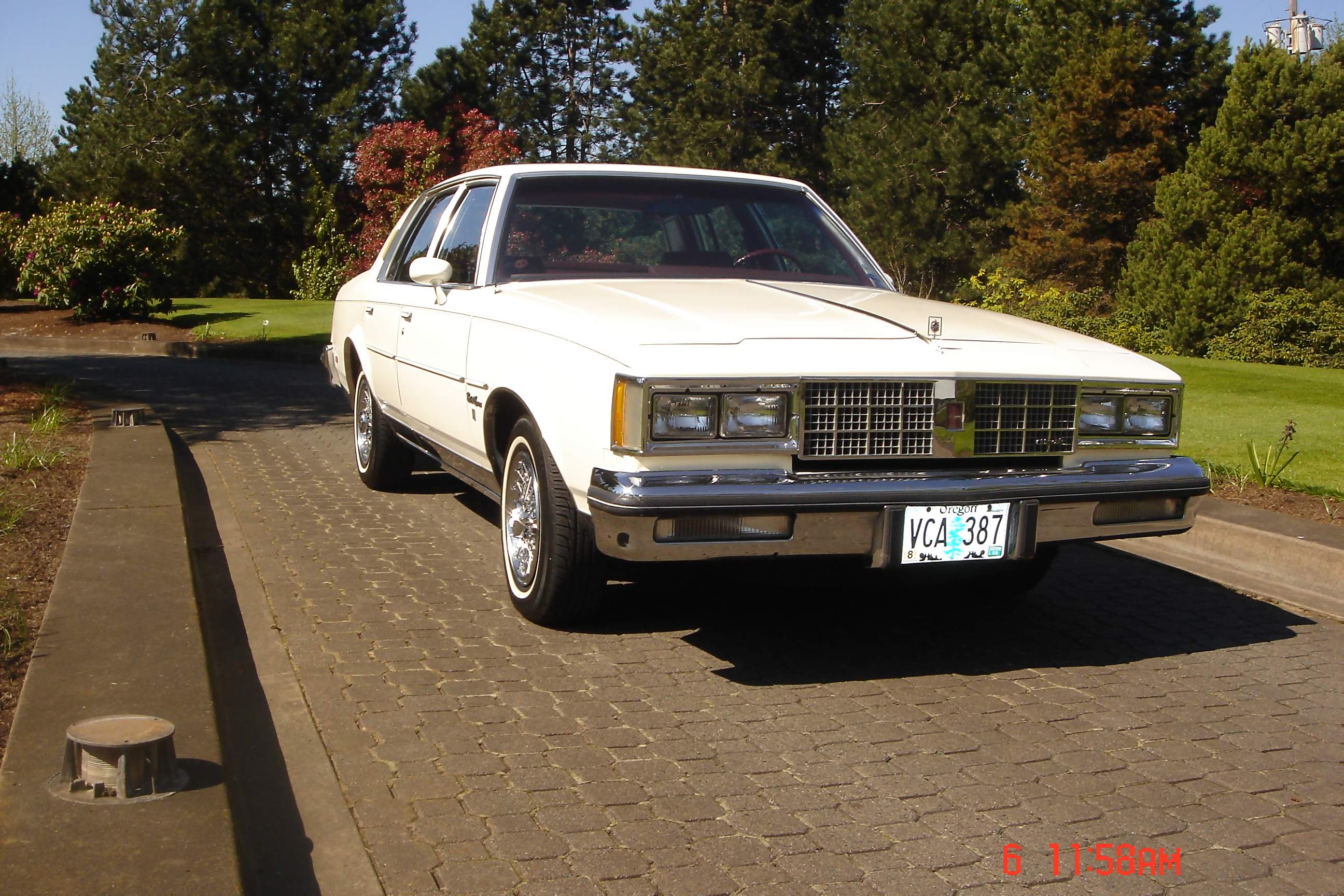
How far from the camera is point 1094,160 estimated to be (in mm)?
34219

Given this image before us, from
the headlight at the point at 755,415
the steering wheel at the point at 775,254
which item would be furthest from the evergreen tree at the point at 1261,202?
the headlight at the point at 755,415

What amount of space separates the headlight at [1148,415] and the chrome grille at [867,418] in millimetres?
906

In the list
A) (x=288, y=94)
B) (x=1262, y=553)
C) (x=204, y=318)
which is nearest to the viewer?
(x=1262, y=553)

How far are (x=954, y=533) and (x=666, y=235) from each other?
2270mm

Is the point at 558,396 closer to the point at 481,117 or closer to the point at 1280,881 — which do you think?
the point at 1280,881

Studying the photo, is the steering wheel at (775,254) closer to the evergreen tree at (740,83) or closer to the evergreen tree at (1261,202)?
the evergreen tree at (1261,202)

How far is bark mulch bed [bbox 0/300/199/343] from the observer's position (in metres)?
21.6

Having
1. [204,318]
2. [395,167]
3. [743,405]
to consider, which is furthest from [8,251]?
[743,405]

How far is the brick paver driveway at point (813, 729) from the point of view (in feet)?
11.0

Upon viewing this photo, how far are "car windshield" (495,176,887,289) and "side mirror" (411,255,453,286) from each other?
26 cm

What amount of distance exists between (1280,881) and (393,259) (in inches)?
232

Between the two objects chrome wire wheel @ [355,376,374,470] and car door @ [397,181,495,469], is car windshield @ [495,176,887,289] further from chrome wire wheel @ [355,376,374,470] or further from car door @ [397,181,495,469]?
chrome wire wheel @ [355,376,374,470]

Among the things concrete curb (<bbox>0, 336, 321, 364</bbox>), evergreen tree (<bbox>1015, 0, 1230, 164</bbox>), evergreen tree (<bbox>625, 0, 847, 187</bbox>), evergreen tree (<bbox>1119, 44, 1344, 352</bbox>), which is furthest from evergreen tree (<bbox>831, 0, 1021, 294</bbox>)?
concrete curb (<bbox>0, 336, 321, 364</bbox>)
